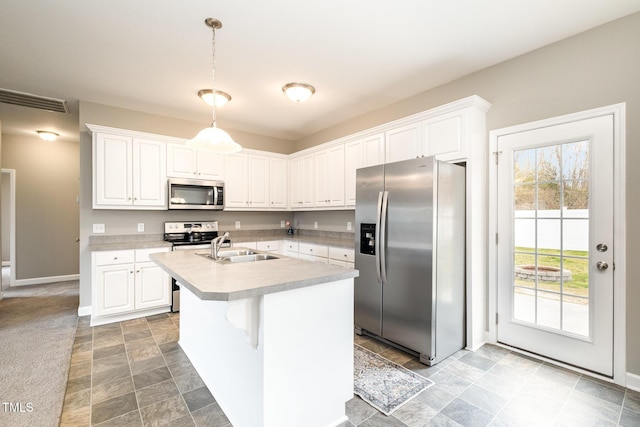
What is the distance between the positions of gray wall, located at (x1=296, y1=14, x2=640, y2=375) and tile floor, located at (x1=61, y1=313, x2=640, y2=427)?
0.54 m

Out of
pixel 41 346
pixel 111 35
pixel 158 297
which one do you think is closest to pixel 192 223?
pixel 158 297

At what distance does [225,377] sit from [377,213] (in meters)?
1.92

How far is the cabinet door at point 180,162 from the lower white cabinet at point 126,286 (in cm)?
112

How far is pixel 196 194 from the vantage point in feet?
14.1

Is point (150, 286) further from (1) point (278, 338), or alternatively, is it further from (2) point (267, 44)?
(2) point (267, 44)

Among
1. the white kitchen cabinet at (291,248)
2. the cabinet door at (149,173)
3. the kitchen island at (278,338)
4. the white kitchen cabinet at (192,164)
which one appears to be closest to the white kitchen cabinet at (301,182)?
the white kitchen cabinet at (291,248)

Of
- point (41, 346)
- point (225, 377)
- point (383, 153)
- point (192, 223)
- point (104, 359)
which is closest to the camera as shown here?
point (225, 377)

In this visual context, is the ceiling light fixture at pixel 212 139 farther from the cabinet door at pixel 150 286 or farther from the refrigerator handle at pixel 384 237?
the cabinet door at pixel 150 286

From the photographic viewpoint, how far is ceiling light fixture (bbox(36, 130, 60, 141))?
5.08m

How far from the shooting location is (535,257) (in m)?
2.68

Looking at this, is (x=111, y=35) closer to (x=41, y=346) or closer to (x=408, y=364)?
(x=41, y=346)

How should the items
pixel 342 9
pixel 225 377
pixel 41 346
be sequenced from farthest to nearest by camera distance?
pixel 41 346
pixel 342 9
pixel 225 377

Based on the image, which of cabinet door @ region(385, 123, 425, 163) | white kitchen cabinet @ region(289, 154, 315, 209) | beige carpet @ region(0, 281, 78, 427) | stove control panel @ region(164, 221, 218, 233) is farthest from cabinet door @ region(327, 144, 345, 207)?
beige carpet @ region(0, 281, 78, 427)

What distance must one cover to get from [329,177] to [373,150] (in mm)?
931
